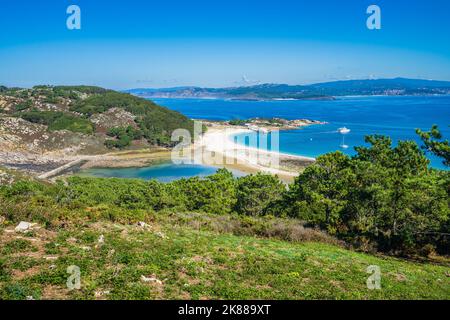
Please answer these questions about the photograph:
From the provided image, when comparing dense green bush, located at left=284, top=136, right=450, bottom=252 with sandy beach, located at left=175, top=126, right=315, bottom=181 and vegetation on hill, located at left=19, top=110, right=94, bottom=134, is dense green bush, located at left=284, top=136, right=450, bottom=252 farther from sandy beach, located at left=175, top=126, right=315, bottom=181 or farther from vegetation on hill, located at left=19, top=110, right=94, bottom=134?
vegetation on hill, located at left=19, top=110, right=94, bottom=134

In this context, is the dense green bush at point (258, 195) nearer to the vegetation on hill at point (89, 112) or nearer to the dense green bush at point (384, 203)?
the dense green bush at point (384, 203)

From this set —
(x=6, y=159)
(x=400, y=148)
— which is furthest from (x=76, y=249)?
(x=6, y=159)

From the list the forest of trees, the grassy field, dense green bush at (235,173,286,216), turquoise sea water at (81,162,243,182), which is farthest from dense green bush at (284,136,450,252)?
turquoise sea water at (81,162,243,182)

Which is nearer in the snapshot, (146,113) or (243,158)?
(243,158)

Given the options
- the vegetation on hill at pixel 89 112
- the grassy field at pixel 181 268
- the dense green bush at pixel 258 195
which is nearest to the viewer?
the grassy field at pixel 181 268

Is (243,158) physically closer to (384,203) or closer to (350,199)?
(350,199)

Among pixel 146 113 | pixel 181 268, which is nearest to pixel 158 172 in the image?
pixel 146 113

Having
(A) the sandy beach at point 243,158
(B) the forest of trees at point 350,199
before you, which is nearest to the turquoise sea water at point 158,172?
(A) the sandy beach at point 243,158

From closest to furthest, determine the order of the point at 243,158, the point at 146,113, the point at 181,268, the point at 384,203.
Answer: the point at 181,268, the point at 384,203, the point at 243,158, the point at 146,113

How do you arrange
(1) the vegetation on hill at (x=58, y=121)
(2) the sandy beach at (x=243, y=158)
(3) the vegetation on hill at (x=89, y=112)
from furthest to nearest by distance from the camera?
(3) the vegetation on hill at (x=89, y=112) < (1) the vegetation on hill at (x=58, y=121) < (2) the sandy beach at (x=243, y=158)
